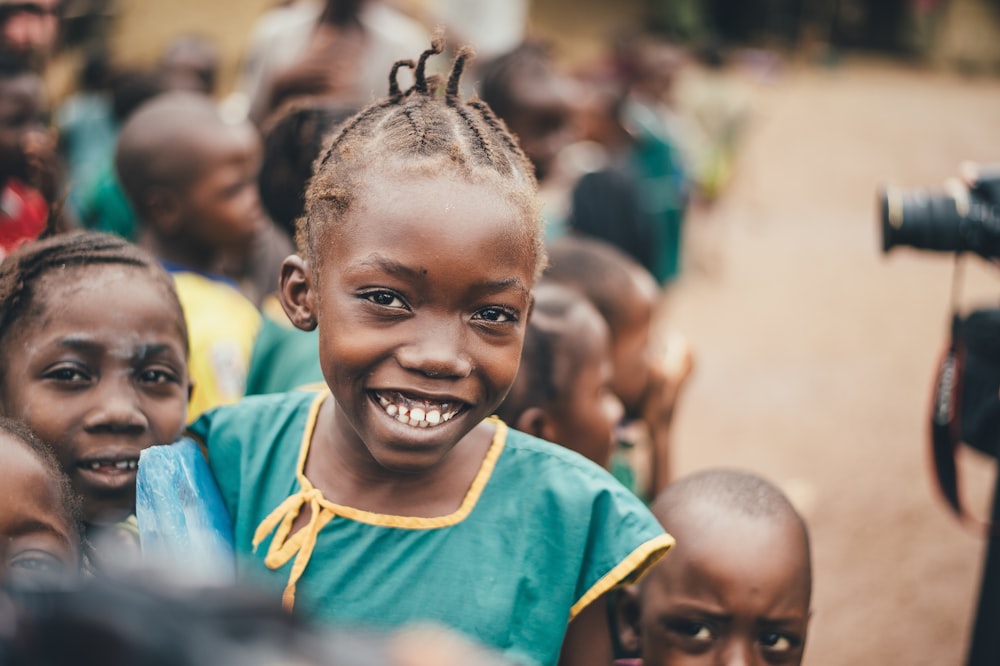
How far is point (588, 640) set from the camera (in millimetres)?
1548

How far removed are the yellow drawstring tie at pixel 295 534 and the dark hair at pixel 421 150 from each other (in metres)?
0.39

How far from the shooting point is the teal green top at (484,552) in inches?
57.5

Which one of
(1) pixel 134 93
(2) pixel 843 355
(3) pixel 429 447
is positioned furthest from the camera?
(2) pixel 843 355

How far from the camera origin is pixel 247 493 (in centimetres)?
159

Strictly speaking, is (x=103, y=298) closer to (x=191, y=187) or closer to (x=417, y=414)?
(x=417, y=414)

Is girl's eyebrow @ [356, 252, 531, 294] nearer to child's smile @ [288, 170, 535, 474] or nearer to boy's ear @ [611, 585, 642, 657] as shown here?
child's smile @ [288, 170, 535, 474]

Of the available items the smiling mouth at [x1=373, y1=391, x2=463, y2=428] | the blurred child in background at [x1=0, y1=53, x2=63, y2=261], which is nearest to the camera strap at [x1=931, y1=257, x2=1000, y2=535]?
the smiling mouth at [x1=373, y1=391, x2=463, y2=428]

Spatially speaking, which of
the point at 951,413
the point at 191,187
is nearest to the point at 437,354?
the point at 191,187

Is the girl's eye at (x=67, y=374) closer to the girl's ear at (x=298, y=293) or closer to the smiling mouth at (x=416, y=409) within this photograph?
the girl's ear at (x=298, y=293)

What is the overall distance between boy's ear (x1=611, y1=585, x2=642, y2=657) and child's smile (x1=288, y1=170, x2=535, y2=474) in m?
0.70

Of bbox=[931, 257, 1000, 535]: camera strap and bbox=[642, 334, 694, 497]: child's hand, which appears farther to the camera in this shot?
bbox=[642, 334, 694, 497]: child's hand

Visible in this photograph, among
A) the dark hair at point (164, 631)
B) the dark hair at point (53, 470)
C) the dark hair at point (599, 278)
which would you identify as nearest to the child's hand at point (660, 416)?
the dark hair at point (599, 278)

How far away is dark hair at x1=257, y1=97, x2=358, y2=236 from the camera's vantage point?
8.37ft

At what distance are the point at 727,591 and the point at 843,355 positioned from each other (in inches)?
236
